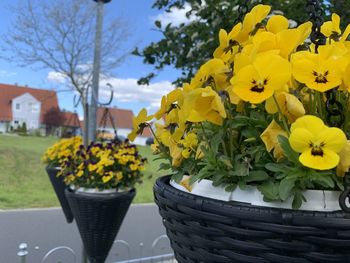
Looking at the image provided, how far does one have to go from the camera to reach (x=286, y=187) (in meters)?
0.39

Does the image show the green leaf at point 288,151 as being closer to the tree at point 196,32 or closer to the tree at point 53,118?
the tree at point 196,32

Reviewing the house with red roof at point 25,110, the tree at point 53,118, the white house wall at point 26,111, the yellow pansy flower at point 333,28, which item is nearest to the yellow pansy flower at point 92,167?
the yellow pansy flower at point 333,28

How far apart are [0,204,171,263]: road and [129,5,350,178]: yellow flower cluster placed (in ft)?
9.52

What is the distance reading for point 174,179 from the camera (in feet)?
1.74

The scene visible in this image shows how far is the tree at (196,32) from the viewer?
1.96 m

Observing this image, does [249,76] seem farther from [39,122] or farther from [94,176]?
[39,122]

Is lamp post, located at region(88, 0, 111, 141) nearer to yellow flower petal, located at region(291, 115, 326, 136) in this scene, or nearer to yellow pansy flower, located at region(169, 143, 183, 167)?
yellow pansy flower, located at region(169, 143, 183, 167)

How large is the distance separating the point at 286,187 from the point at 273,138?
0.20 feet

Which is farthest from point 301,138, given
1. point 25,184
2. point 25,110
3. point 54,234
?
point 25,110

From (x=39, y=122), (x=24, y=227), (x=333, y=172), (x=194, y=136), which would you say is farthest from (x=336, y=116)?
(x=39, y=122)

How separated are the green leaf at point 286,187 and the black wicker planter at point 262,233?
0.06ft

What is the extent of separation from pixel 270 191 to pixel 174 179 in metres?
0.17

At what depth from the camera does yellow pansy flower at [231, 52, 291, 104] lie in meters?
0.40

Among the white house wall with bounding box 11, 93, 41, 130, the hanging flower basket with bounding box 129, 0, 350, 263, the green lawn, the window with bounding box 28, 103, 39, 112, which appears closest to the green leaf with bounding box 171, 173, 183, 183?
the hanging flower basket with bounding box 129, 0, 350, 263
